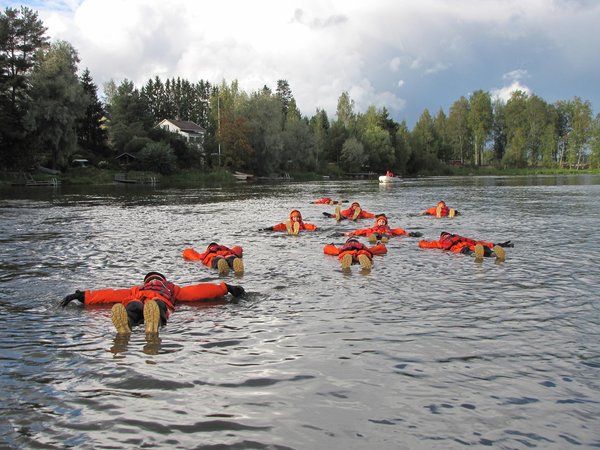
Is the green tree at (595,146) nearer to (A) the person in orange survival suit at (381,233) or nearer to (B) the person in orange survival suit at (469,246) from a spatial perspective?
(A) the person in orange survival suit at (381,233)

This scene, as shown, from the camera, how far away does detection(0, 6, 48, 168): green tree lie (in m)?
67.2

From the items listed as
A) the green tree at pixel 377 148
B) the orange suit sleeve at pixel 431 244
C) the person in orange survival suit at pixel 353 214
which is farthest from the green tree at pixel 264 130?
the orange suit sleeve at pixel 431 244

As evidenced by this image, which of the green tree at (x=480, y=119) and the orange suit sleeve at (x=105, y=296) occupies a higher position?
the green tree at (x=480, y=119)

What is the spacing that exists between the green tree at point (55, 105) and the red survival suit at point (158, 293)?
213ft

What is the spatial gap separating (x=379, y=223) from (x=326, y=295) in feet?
31.8

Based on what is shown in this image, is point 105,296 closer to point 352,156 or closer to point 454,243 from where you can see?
point 454,243

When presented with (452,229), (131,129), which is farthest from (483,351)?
(131,129)

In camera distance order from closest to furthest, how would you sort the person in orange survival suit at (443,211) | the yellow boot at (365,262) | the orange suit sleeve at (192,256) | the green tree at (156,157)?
the yellow boot at (365,262)
the orange suit sleeve at (192,256)
the person in orange survival suit at (443,211)
the green tree at (156,157)

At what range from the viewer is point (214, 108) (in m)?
131

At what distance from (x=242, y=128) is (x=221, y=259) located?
291 feet

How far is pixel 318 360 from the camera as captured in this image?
23.9 feet

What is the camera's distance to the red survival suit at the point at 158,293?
9.33 meters

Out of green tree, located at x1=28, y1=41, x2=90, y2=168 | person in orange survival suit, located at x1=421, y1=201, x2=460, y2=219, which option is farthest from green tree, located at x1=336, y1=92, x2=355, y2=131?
person in orange survival suit, located at x1=421, y1=201, x2=460, y2=219

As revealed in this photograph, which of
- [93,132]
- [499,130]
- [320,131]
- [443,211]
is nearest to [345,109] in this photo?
[320,131]
